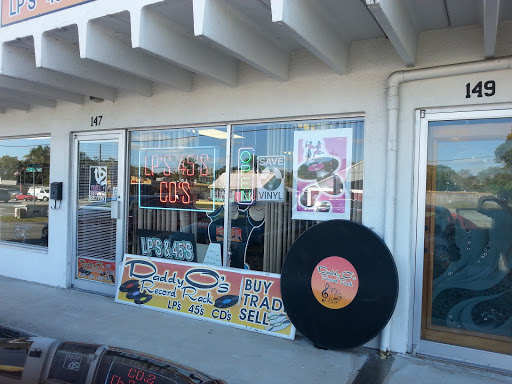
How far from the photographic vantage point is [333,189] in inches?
182

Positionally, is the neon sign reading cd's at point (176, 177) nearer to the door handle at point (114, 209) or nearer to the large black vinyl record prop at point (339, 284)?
the door handle at point (114, 209)

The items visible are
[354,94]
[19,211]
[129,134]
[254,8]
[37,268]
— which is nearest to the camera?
[254,8]

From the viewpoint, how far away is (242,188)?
5219 millimetres

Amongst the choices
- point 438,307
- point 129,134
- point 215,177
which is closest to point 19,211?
point 129,134

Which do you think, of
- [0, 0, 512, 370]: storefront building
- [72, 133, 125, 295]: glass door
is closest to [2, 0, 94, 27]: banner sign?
[0, 0, 512, 370]: storefront building

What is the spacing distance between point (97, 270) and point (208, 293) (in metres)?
2.21

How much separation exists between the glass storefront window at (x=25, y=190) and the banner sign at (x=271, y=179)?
13.0 feet

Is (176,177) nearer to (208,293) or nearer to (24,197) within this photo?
(208,293)

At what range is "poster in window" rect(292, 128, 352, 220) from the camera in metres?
4.57

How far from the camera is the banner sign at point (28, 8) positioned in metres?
4.41

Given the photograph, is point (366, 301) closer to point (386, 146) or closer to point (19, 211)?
point (386, 146)

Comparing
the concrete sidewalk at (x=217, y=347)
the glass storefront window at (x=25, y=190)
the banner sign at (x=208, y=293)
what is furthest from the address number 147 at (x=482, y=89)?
the glass storefront window at (x=25, y=190)

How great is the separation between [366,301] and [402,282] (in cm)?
42

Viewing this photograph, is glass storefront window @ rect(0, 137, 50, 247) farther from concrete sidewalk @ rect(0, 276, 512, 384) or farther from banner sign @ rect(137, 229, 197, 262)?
banner sign @ rect(137, 229, 197, 262)
